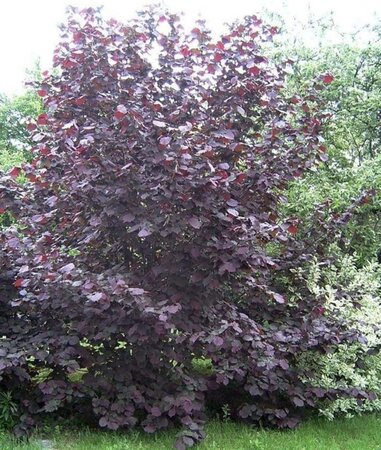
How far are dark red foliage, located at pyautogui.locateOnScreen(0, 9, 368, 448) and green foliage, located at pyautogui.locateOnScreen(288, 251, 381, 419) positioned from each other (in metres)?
0.15

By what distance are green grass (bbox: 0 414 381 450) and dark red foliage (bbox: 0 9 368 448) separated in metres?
0.12

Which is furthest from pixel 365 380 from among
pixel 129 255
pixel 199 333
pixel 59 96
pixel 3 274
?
pixel 59 96

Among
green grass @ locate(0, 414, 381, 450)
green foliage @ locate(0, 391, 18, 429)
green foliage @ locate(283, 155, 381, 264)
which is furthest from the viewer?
green foliage @ locate(283, 155, 381, 264)

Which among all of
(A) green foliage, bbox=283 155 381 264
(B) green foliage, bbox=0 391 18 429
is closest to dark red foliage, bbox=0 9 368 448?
(B) green foliage, bbox=0 391 18 429

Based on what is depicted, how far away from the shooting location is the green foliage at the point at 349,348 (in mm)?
4250

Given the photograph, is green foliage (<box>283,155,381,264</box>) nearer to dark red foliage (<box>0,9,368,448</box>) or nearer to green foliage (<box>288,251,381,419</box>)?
green foliage (<box>288,251,381,419</box>)

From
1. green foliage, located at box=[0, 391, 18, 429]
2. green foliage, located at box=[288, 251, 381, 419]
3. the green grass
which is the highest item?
green foliage, located at box=[288, 251, 381, 419]

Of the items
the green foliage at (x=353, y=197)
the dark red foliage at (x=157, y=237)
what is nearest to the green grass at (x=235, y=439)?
the dark red foliage at (x=157, y=237)

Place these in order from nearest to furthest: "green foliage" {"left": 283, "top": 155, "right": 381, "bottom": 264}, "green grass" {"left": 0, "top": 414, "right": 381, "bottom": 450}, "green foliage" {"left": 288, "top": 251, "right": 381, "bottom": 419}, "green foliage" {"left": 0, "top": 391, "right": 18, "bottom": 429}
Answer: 1. "green grass" {"left": 0, "top": 414, "right": 381, "bottom": 450}
2. "green foliage" {"left": 0, "top": 391, "right": 18, "bottom": 429}
3. "green foliage" {"left": 288, "top": 251, "right": 381, "bottom": 419}
4. "green foliage" {"left": 283, "top": 155, "right": 381, "bottom": 264}

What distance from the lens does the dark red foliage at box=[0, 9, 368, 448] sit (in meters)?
3.66

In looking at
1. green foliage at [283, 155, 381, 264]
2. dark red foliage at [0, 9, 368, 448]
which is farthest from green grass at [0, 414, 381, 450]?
green foliage at [283, 155, 381, 264]

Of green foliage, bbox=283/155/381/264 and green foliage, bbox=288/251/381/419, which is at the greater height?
green foliage, bbox=283/155/381/264

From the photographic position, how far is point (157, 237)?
3986 mm

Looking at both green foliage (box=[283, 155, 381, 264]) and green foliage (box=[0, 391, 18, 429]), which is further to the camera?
green foliage (box=[283, 155, 381, 264])
